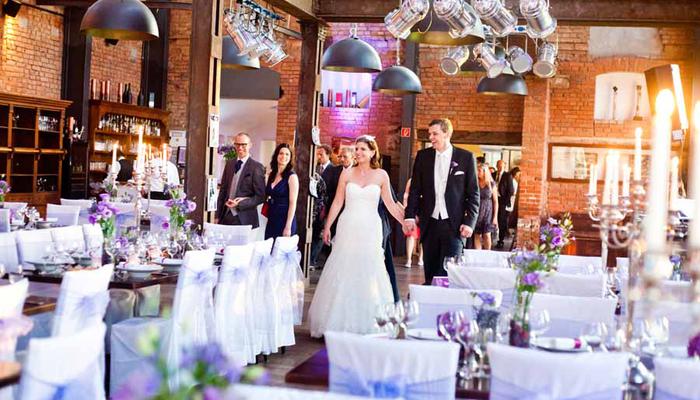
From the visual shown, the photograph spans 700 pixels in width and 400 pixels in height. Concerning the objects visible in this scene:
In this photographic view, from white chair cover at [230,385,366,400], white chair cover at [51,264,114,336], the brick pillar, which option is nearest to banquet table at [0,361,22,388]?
white chair cover at [230,385,366,400]

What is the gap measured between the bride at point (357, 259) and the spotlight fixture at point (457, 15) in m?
1.33

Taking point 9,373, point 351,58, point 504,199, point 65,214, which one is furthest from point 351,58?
point 504,199

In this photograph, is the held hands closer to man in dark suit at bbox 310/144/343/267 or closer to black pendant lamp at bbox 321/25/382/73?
black pendant lamp at bbox 321/25/382/73

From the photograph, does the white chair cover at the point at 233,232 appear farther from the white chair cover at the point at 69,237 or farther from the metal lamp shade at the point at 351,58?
the metal lamp shade at the point at 351,58

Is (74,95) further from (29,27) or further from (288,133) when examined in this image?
(288,133)

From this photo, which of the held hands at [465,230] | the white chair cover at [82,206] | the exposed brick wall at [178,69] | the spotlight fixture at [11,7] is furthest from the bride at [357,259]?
the exposed brick wall at [178,69]

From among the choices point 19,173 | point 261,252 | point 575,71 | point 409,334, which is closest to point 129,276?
point 261,252

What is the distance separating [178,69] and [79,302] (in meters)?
14.3

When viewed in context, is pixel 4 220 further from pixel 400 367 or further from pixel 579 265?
pixel 400 367

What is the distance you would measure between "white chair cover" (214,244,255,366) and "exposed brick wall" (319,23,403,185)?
10656 millimetres

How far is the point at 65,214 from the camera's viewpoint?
36.1 feet

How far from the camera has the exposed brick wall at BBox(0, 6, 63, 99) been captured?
14430 millimetres

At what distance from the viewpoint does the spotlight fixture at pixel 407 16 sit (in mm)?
7535

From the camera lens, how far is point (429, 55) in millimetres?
17422
